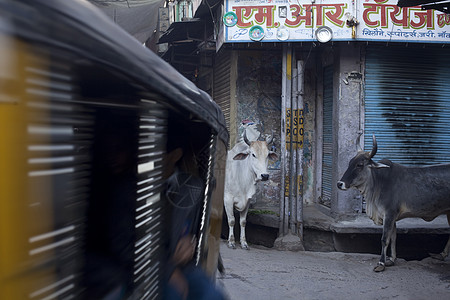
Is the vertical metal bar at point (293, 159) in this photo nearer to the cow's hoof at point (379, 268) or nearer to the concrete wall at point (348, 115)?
the concrete wall at point (348, 115)

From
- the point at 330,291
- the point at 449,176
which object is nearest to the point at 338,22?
the point at 449,176

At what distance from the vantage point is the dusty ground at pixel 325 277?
577 centimetres

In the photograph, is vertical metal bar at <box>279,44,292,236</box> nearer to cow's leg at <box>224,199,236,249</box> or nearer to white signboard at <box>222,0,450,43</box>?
white signboard at <box>222,0,450,43</box>

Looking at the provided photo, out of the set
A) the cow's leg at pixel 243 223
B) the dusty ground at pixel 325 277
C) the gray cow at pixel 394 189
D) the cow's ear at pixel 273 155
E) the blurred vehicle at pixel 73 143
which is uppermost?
the blurred vehicle at pixel 73 143

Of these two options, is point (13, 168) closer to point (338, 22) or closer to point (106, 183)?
point (106, 183)

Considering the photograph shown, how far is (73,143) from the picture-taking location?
1.42 meters

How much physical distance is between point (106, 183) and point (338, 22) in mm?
6451

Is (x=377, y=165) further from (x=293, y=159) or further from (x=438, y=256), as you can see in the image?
(x=438, y=256)

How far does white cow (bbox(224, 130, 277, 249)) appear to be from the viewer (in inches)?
301

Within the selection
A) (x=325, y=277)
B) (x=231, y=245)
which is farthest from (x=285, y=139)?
(x=325, y=277)

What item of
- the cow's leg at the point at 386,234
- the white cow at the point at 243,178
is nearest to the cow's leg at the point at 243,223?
the white cow at the point at 243,178

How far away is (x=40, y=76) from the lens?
1.16 m

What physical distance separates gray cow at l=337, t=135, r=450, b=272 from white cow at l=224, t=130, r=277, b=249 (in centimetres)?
134

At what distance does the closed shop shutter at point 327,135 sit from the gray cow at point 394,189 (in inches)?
80.4
